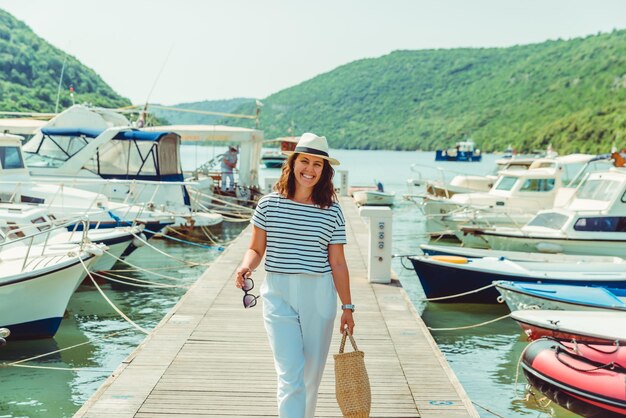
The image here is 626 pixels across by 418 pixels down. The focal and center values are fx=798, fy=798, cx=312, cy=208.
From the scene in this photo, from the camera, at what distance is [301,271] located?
4.71 metres

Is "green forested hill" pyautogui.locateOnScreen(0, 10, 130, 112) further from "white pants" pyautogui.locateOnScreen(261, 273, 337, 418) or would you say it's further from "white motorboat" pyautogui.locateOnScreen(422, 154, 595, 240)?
"white pants" pyautogui.locateOnScreen(261, 273, 337, 418)

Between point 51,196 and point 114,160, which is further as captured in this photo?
point 114,160

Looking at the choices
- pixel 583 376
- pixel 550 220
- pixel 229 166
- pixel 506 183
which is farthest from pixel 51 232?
pixel 229 166

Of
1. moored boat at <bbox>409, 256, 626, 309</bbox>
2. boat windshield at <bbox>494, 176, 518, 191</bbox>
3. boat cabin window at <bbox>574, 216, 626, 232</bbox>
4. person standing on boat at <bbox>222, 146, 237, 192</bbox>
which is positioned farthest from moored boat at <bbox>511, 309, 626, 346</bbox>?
person standing on boat at <bbox>222, 146, 237, 192</bbox>

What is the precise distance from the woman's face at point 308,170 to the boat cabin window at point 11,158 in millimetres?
13445

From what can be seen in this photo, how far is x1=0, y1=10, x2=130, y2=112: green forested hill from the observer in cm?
8975

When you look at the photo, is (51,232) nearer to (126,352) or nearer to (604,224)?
(126,352)

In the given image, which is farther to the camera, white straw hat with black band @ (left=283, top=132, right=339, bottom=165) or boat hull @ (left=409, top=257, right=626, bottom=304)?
boat hull @ (left=409, top=257, right=626, bottom=304)

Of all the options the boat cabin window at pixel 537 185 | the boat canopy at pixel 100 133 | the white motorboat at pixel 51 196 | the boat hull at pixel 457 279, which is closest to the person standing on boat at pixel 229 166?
the boat canopy at pixel 100 133

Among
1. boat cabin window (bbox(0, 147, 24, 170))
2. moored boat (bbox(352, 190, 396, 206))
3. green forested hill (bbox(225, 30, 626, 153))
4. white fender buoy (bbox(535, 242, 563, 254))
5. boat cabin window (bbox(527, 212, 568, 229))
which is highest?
green forested hill (bbox(225, 30, 626, 153))

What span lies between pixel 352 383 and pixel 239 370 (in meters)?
2.34

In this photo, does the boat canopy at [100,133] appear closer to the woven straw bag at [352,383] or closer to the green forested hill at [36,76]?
the woven straw bag at [352,383]

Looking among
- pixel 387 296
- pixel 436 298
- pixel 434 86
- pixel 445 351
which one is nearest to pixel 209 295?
pixel 387 296

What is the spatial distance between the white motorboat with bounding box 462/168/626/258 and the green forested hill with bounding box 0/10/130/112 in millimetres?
72435
